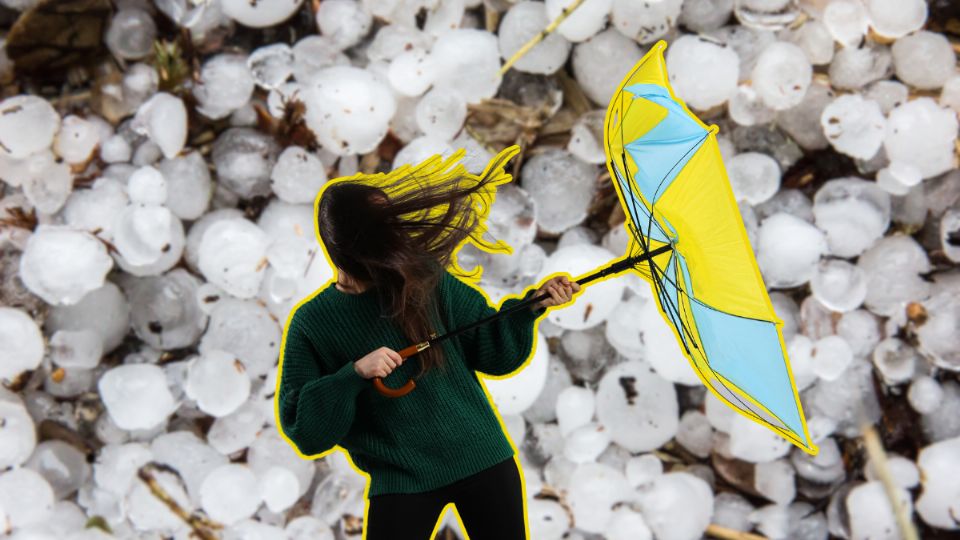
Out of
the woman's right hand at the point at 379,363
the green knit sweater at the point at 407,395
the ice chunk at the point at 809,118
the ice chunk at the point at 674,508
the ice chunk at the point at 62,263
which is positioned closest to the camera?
the woman's right hand at the point at 379,363

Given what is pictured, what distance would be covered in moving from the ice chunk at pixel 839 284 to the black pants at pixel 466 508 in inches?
31.9

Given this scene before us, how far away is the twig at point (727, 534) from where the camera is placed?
1.78 metres

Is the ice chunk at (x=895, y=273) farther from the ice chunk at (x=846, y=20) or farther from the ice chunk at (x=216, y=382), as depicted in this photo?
the ice chunk at (x=216, y=382)

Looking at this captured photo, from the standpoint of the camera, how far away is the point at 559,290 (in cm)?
113

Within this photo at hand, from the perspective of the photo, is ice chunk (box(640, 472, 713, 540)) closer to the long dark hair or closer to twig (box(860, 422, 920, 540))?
twig (box(860, 422, 920, 540))

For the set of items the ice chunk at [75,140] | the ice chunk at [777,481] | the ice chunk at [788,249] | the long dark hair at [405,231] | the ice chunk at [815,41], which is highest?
the long dark hair at [405,231]

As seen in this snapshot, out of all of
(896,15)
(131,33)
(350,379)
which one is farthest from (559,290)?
(131,33)

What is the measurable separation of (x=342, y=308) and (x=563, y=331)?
2.38ft

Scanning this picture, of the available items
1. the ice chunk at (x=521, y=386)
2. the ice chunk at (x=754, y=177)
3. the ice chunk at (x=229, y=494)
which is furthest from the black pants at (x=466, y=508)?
the ice chunk at (x=754, y=177)

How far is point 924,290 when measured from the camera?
1743 millimetres

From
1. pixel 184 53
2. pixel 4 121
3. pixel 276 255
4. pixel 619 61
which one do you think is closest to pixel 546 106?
pixel 619 61

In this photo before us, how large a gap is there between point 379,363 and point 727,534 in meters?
1.06

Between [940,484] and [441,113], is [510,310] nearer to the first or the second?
[441,113]

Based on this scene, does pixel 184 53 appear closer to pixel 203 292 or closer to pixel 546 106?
pixel 203 292
